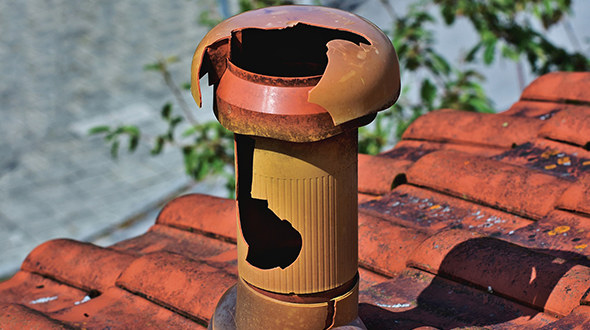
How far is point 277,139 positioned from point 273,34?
11.9 inches

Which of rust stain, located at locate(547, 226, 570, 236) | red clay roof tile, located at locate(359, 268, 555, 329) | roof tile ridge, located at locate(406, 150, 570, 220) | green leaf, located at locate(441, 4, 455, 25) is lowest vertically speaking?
red clay roof tile, located at locate(359, 268, 555, 329)

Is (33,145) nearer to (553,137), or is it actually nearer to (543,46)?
(543,46)

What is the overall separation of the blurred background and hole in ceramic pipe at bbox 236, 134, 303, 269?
2.99m

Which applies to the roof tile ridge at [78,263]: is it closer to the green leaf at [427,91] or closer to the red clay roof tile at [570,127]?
the red clay roof tile at [570,127]

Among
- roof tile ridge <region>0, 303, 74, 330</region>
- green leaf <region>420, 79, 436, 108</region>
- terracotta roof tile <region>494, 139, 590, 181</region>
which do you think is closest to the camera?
roof tile ridge <region>0, 303, 74, 330</region>

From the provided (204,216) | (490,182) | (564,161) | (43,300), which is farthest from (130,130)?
(564,161)

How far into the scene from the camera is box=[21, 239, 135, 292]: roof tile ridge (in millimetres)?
2324

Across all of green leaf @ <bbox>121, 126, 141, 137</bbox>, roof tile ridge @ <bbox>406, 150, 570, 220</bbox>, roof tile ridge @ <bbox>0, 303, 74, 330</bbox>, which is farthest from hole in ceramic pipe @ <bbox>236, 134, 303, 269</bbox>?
green leaf @ <bbox>121, 126, 141, 137</bbox>

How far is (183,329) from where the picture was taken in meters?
1.90

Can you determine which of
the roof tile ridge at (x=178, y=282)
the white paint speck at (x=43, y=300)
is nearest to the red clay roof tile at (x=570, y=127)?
the roof tile ridge at (x=178, y=282)

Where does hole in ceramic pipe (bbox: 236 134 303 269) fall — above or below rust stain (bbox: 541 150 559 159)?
above

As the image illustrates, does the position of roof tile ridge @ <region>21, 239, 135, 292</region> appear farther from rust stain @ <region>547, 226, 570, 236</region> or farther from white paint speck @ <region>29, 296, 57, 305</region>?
rust stain @ <region>547, 226, 570, 236</region>

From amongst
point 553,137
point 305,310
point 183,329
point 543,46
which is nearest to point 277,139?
point 305,310

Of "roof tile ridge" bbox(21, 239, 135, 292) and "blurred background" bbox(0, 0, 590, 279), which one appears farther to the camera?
"blurred background" bbox(0, 0, 590, 279)
